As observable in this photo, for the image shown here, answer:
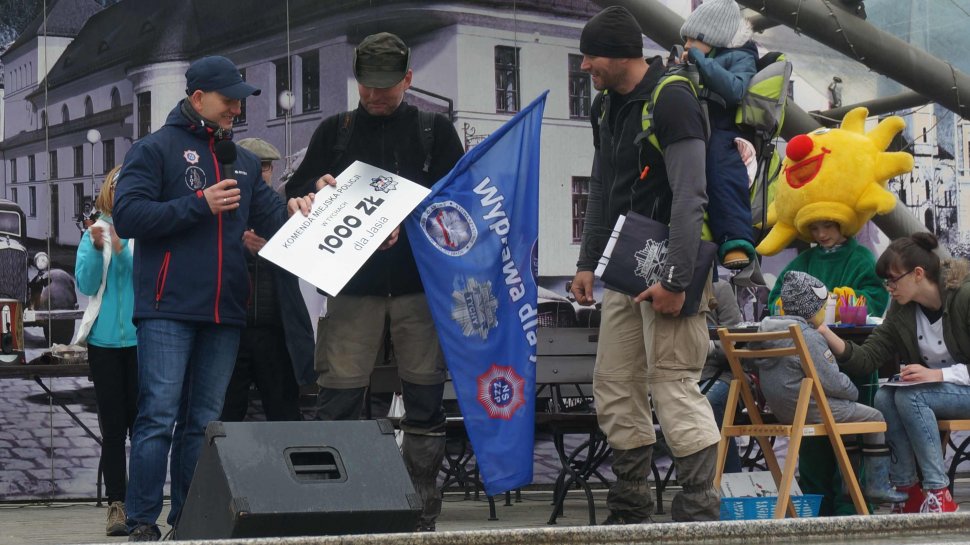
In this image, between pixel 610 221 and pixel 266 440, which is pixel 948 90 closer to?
pixel 610 221

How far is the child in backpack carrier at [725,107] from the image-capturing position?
5.05 meters

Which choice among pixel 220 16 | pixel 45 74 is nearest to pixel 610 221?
pixel 220 16

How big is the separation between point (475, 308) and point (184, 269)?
1.15 m

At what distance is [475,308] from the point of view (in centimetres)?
551

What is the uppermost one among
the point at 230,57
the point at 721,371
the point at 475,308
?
the point at 230,57

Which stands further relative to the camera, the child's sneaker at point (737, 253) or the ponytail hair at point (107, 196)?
the ponytail hair at point (107, 196)

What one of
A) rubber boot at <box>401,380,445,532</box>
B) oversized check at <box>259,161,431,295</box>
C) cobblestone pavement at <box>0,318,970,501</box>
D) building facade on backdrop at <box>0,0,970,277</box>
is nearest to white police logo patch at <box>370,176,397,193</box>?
oversized check at <box>259,161,431,295</box>

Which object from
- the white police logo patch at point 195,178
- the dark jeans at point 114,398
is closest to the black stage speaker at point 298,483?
the white police logo patch at point 195,178

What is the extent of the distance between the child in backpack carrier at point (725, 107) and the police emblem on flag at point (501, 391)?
1049 millimetres

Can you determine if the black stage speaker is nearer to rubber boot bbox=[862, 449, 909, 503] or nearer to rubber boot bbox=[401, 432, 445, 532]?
rubber boot bbox=[401, 432, 445, 532]

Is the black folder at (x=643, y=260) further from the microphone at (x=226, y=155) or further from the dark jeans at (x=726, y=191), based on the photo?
the microphone at (x=226, y=155)

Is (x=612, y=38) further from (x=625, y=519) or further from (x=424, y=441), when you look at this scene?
(x=625, y=519)

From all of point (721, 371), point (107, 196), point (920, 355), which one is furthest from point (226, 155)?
point (920, 355)

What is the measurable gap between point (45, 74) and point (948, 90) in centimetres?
541
